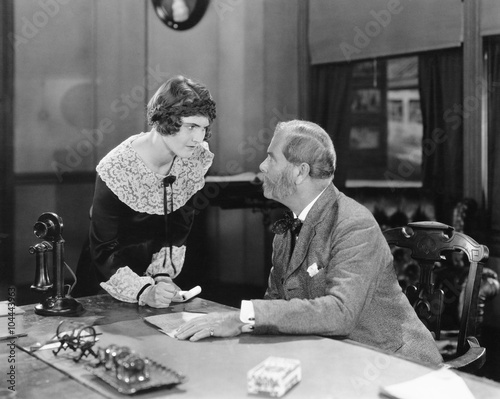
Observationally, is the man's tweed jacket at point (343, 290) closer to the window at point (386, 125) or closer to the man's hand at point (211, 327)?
the man's hand at point (211, 327)

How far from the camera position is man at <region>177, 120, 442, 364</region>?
1.85m

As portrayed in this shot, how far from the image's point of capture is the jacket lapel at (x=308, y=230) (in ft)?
7.04

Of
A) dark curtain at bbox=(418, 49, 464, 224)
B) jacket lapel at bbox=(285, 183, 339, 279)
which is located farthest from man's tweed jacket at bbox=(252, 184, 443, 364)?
dark curtain at bbox=(418, 49, 464, 224)

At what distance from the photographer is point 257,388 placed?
1.37m

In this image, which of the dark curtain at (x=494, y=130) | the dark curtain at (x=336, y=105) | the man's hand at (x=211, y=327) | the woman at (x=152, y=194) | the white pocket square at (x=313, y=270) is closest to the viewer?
the man's hand at (x=211, y=327)

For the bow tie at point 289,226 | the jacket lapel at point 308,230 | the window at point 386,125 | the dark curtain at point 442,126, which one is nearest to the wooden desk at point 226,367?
the jacket lapel at point 308,230

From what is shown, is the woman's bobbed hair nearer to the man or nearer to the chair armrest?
the man

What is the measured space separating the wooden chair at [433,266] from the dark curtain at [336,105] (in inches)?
142

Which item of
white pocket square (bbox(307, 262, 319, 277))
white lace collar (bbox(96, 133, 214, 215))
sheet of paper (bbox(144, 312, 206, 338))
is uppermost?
white lace collar (bbox(96, 133, 214, 215))

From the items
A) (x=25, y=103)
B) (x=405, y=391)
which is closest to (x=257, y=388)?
(x=405, y=391)

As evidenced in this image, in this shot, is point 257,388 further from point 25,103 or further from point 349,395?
point 25,103

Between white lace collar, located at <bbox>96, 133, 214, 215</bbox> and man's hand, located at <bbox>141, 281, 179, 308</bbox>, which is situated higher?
white lace collar, located at <bbox>96, 133, 214, 215</bbox>

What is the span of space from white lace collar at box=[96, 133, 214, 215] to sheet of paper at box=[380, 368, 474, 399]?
1.50 m

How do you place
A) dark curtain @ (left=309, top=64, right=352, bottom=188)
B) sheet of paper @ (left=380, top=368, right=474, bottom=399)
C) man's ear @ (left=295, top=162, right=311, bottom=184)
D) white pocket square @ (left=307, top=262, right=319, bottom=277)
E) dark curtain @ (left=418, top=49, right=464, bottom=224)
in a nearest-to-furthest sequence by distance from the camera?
1. sheet of paper @ (left=380, top=368, right=474, bottom=399)
2. white pocket square @ (left=307, top=262, right=319, bottom=277)
3. man's ear @ (left=295, top=162, right=311, bottom=184)
4. dark curtain @ (left=418, top=49, right=464, bottom=224)
5. dark curtain @ (left=309, top=64, right=352, bottom=188)
